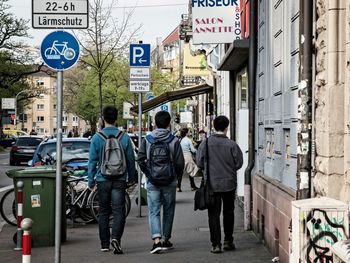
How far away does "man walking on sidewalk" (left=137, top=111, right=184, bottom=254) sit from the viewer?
9.83 metres

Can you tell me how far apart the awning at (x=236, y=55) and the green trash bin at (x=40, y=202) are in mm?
4053

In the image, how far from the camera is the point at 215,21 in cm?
1328

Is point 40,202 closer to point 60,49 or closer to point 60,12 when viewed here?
point 60,49

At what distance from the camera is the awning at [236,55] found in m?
12.5

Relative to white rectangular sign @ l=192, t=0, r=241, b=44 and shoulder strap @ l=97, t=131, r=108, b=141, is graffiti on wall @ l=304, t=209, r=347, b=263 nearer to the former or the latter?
shoulder strap @ l=97, t=131, r=108, b=141

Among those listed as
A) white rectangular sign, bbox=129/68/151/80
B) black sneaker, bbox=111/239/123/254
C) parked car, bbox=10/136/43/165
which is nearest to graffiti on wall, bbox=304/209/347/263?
black sneaker, bbox=111/239/123/254

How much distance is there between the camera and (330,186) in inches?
245

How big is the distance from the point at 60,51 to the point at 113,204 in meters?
2.49

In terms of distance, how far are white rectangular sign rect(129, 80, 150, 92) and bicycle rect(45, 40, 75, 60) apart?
6581mm

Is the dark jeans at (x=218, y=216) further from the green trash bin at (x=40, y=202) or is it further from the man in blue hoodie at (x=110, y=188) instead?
the green trash bin at (x=40, y=202)

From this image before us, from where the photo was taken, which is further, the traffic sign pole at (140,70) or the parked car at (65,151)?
the parked car at (65,151)

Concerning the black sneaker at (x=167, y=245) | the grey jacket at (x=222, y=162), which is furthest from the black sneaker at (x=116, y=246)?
the grey jacket at (x=222, y=162)

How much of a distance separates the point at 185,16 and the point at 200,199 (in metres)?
37.9

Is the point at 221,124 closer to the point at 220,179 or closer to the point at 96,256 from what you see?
the point at 220,179
